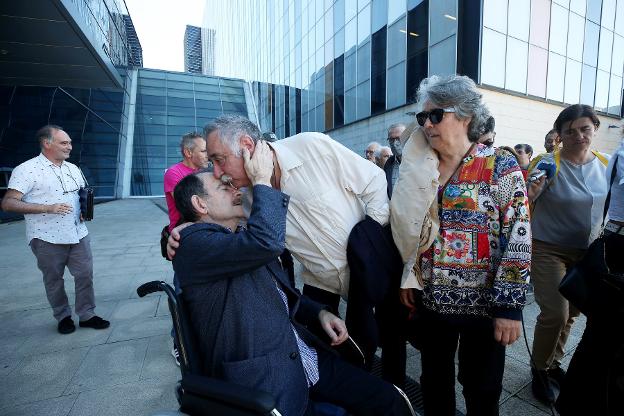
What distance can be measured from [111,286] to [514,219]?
5066mm

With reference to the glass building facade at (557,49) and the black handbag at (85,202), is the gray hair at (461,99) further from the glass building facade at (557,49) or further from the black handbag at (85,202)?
the glass building facade at (557,49)

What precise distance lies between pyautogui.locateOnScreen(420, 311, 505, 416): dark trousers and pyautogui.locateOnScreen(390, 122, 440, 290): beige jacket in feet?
0.87

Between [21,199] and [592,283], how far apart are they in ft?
14.0

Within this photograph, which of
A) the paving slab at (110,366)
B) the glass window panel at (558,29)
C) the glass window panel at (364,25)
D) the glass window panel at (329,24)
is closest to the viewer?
the paving slab at (110,366)

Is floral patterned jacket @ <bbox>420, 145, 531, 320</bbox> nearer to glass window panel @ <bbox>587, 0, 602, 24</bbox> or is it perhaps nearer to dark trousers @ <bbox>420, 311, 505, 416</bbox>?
dark trousers @ <bbox>420, 311, 505, 416</bbox>

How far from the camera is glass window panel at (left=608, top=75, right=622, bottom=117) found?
14078 mm

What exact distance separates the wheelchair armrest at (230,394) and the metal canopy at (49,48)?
9.88m

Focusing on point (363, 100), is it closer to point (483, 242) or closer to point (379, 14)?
point (379, 14)

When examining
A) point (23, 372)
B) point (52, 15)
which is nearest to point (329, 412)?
point (23, 372)

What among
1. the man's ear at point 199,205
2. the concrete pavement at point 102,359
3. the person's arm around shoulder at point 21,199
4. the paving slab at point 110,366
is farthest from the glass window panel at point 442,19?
the paving slab at point 110,366

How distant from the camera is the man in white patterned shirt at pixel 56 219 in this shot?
3.06 metres

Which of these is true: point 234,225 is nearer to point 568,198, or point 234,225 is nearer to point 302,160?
point 302,160

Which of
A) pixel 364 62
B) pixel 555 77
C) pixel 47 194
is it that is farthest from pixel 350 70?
pixel 47 194

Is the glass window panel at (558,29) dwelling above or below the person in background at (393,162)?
above
